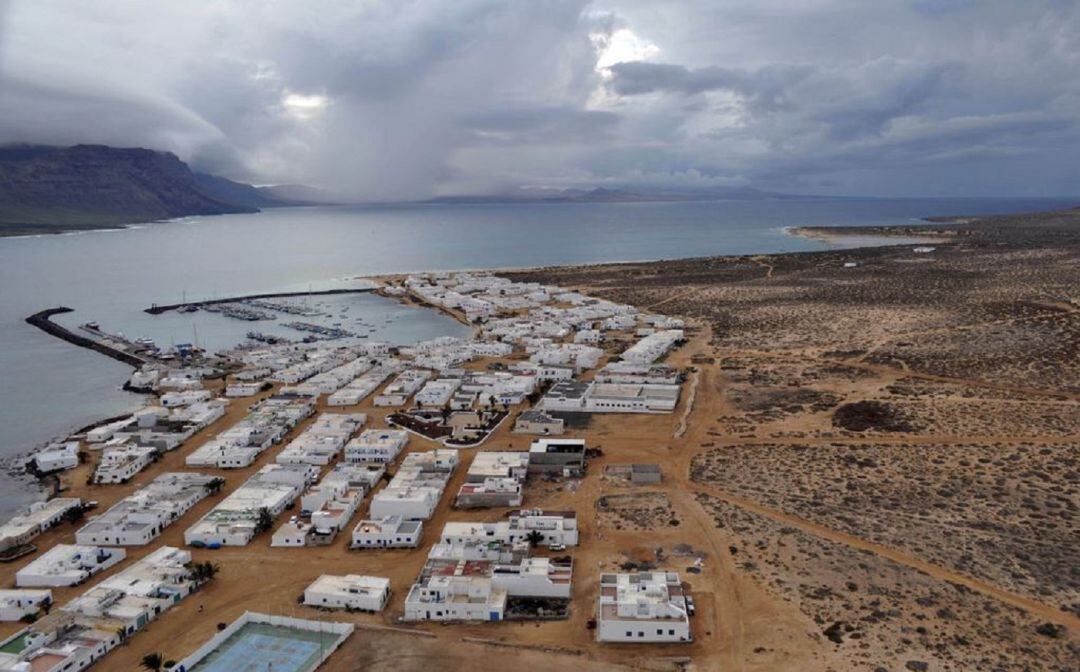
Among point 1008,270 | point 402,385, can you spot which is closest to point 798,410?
point 402,385

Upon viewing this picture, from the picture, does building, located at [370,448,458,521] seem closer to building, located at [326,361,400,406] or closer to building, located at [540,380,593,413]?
building, located at [540,380,593,413]

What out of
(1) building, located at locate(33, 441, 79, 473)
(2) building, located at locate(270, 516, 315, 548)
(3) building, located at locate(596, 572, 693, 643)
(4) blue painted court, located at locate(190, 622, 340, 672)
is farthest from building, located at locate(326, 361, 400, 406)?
(3) building, located at locate(596, 572, 693, 643)

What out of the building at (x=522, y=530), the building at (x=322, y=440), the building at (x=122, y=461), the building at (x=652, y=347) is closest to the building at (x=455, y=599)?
the building at (x=522, y=530)

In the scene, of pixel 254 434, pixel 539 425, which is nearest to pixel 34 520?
pixel 254 434

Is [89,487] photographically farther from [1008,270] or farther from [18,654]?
[1008,270]

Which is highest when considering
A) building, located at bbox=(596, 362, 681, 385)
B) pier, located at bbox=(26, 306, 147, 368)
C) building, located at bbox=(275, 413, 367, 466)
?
pier, located at bbox=(26, 306, 147, 368)

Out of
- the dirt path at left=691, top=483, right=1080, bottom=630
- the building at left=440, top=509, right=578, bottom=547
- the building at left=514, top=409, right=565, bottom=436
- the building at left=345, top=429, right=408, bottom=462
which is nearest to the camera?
the dirt path at left=691, top=483, right=1080, bottom=630

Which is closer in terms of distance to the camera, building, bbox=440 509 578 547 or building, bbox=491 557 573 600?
building, bbox=491 557 573 600
